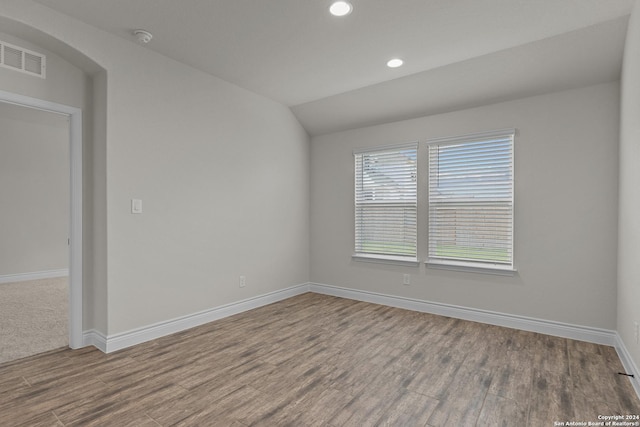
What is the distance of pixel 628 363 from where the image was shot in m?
2.59

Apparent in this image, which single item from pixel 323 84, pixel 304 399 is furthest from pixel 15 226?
pixel 304 399

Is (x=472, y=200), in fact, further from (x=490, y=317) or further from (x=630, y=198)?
(x=630, y=198)

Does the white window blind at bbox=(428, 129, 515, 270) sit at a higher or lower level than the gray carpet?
higher

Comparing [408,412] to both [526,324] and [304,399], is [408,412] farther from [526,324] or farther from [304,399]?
[526,324]

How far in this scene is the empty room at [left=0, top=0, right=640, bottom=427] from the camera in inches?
92.9

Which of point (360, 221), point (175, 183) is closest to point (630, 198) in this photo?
point (360, 221)

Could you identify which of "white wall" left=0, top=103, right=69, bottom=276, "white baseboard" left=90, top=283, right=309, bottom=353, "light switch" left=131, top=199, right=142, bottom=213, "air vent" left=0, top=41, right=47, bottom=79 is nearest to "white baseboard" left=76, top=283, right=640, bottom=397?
"white baseboard" left=90, top=283, right=309, bottom=353

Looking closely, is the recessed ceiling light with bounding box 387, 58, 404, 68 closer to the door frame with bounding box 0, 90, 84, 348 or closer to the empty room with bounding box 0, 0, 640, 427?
the empty room with bounding box 0, 0, 640, 427

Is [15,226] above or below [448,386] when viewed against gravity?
above

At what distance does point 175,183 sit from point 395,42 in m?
2.53

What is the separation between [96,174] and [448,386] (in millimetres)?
3412

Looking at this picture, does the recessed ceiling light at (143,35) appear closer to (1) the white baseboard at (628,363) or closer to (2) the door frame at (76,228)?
(2) the door frame at (76,228)

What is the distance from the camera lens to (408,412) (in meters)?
2.08

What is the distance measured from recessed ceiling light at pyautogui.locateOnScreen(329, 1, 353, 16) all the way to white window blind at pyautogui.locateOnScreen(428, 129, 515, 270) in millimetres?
2079
